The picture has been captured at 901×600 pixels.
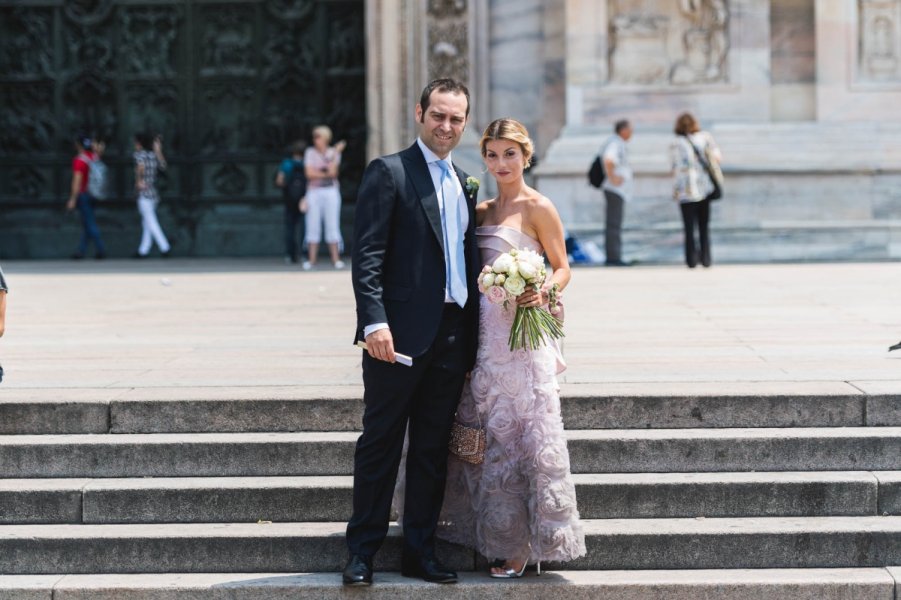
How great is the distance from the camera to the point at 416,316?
578 centimetres

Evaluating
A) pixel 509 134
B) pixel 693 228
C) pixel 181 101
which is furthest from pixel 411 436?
pixel 181 101

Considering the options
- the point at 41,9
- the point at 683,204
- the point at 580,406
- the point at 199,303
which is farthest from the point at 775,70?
the point at 580,406

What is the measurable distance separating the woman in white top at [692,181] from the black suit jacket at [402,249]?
10865 millimetres

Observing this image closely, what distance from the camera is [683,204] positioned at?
16.5 m

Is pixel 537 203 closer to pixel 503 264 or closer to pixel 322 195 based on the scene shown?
pixel 503 264

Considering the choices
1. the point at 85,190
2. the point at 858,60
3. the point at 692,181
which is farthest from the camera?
the point at 85,190

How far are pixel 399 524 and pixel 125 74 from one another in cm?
1618

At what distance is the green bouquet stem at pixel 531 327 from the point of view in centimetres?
580

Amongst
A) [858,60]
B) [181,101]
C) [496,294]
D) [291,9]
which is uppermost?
[291,9]

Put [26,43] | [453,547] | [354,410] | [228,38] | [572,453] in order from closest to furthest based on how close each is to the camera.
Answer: [453,547]
[572,453]
[354,410]
[228,38]
[26,43]

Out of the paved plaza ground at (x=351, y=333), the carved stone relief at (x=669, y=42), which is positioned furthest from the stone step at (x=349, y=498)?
the carved stone relief at (x=669, y=42)

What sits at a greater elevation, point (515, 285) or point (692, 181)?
point (692, 181)

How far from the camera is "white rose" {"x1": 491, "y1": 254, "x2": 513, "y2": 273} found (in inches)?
225

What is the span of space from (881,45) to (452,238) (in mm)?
14081
